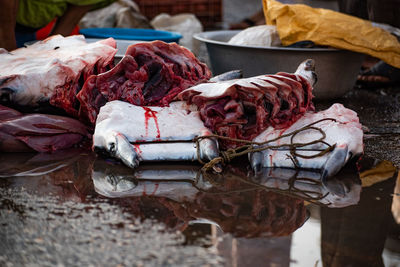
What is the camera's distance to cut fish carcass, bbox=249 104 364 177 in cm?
214

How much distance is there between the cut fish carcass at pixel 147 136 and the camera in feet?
7.23

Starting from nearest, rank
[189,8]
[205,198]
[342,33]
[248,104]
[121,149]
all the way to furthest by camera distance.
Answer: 1. [205,198]
2. [121,149]
3. [248,104]
4. [342,33]
5. [189,8]

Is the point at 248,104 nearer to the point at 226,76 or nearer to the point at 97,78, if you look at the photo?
the point at 226,76

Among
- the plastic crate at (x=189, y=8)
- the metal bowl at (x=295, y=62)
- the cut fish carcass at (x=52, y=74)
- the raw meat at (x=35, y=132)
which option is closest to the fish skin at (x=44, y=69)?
the cut fish carcass at (x=52, y=74)

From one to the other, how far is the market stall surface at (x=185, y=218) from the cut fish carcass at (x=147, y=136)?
90 millimetres

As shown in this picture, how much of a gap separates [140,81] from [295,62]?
1.45 meters

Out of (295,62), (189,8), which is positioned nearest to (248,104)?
(295,62)

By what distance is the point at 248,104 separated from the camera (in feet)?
7.68

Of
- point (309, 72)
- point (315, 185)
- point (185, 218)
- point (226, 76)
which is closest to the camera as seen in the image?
point (185, 218)

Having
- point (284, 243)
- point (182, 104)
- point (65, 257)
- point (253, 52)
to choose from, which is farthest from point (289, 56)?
point (65, 257)

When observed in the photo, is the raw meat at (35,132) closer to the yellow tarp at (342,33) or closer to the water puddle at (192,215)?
the water puddle at (192,215)

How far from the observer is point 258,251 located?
1.55 meters

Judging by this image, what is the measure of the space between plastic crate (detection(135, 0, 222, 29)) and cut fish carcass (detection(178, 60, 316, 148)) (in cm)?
622

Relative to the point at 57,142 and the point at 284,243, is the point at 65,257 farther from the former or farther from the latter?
the point at 57,142
